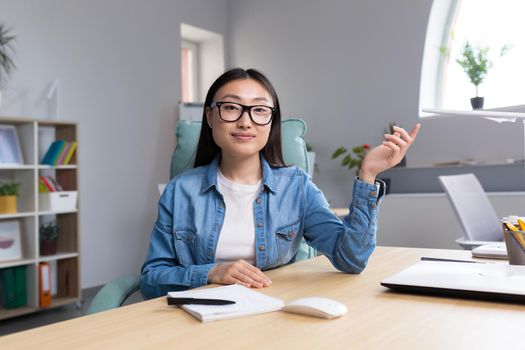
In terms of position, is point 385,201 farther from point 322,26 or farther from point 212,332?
point 212,332

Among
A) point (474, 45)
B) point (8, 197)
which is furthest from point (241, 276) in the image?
point (474, 45)

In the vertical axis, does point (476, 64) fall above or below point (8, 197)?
above

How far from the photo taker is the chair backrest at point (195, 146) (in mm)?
1701

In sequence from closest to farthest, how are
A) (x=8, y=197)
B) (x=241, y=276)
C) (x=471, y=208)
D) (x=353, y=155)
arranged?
(x=241, y=276) → (x=471, y=208) → (x=8, y=197) → (x=353, y=155)

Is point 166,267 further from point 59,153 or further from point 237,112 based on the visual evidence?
point 59,153

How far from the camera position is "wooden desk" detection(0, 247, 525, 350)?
2.23 ft

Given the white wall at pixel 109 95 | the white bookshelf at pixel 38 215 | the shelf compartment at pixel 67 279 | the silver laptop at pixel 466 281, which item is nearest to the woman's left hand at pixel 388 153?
the silver laptop at pixel 466 281

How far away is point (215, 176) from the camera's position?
139cm

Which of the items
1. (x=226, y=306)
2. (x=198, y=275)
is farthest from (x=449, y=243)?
(x=226, y=306)

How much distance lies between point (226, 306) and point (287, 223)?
0.54 metres

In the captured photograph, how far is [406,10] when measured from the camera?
13.6 ft

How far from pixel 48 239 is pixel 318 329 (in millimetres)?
3237

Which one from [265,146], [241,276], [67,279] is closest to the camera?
[241,276]

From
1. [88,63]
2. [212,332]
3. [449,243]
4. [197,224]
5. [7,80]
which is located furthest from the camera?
[88,63]
